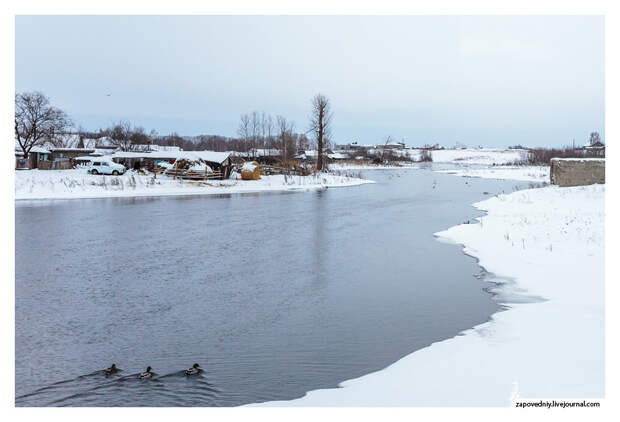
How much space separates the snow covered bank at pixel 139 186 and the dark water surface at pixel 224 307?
606 inches

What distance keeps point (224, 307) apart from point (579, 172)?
1031 inches

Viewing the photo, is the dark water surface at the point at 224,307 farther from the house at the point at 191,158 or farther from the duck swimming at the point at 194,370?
the house at the point at 191,158

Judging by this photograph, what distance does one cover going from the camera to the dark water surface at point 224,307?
6.50 m

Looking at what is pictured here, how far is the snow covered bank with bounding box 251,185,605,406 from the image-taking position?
5773mm

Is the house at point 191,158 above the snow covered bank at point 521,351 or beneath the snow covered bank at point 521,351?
above

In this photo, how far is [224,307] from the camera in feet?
31.1

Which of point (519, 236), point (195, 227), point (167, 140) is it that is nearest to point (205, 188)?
point (195, 227)

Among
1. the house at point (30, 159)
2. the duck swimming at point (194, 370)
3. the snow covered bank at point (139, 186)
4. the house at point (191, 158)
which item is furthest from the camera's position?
the house at point (30, 159)

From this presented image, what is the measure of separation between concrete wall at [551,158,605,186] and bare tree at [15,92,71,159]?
165ft

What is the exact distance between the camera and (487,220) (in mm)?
19984

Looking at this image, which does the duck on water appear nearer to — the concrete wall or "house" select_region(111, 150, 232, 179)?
the concrete wall

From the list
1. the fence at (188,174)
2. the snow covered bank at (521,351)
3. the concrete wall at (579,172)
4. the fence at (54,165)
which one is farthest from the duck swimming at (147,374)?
the fence at (54,165)

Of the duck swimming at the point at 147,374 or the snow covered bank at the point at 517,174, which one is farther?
the snow covered bank at the point at 517,174

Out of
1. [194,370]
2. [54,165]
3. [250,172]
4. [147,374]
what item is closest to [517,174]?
[250,172]
